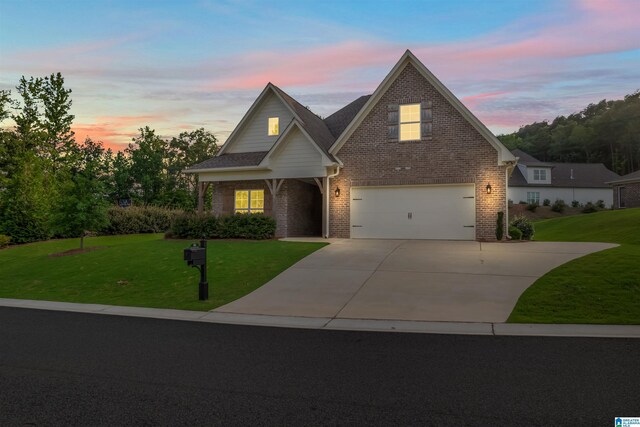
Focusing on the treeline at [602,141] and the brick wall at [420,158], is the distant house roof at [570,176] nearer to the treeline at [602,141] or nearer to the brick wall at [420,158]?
the treeline at [602,141]

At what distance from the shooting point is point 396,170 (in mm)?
18922

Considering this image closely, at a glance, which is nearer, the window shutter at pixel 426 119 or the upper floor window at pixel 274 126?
the window shutter at pixel 426 119


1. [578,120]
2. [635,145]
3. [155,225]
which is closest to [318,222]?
[155,225]

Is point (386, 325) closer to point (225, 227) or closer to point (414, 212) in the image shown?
point (414, 212)

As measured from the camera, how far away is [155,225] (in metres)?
29.9

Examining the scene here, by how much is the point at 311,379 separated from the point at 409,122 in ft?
52.4

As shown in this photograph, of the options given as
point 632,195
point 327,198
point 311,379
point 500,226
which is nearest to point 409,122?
point 327,198

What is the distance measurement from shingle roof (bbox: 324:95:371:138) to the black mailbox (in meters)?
15.7

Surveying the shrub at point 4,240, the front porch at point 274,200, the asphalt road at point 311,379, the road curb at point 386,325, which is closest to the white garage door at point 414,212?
the front porch at point 274,200

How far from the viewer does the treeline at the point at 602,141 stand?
81000mm

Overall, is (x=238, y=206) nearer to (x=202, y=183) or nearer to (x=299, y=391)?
(x=202, y=183)

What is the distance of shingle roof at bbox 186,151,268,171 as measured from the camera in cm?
2117

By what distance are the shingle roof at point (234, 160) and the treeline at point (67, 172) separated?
5097mm

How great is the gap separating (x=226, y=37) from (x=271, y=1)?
3439mm
